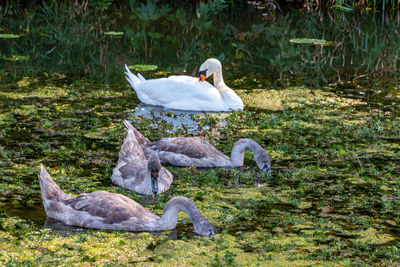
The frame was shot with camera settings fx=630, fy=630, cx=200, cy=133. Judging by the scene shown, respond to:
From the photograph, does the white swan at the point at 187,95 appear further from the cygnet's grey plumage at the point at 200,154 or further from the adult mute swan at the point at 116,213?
the adult mute swan at the point at 116,213

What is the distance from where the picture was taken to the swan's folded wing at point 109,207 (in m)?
6.98

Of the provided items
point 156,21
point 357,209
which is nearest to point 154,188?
point 357,209

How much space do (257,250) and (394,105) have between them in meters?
7.43

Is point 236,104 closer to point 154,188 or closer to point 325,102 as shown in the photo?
point 325,102

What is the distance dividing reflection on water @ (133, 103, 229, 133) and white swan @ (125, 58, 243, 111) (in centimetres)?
13

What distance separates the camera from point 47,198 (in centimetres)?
721

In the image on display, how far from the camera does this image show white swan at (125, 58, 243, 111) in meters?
12.6

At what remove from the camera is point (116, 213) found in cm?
699

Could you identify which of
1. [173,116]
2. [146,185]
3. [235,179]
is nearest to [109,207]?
[146,185]

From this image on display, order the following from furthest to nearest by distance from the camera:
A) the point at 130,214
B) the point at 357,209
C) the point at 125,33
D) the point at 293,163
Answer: the point at 125,33 → the point at 293,163 → the point at 357,209 → the point at 130,214

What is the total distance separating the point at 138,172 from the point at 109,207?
1344 millimetres

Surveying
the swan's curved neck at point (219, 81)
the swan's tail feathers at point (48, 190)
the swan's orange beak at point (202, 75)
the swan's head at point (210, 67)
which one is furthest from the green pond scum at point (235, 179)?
the swan's orange beak at point (202, 75)

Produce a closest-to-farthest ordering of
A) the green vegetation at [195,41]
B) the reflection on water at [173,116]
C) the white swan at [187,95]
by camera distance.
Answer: the reflection on water at [173,116], the white swan at [187,95], the green vegetation at [195,41]

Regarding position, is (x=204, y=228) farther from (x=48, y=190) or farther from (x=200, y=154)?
(x=200, y=154)
